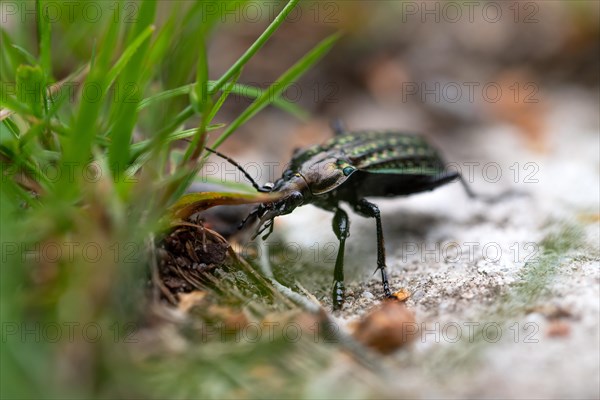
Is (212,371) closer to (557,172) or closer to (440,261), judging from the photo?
(440,261)

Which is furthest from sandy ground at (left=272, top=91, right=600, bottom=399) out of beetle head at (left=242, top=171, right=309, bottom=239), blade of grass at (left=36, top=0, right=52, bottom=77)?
blade of grass at (left=36, top=0, right=52, bottom=77)

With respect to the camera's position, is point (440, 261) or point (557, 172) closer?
point (440, 261)

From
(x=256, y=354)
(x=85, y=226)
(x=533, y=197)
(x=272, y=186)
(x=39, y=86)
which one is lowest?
(x=533, y=197)

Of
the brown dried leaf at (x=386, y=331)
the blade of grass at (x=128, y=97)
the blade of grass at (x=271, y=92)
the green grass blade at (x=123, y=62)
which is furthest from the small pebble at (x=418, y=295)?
the green grass blade at (x=123, y=62)

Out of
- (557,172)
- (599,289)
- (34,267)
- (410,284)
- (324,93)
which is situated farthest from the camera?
(324,93)

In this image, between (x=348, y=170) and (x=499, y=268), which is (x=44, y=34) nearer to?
(x=348, y=170)

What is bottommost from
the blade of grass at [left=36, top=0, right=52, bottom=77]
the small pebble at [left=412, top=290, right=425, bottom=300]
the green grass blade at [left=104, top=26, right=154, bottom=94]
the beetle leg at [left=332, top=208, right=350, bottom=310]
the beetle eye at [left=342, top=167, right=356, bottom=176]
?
the small pebble at [left=412, top=290, right=425, bottom=300]

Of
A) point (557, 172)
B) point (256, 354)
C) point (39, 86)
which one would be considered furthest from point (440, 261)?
point (39, 86)

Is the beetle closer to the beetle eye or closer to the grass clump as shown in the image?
the beetle eye
